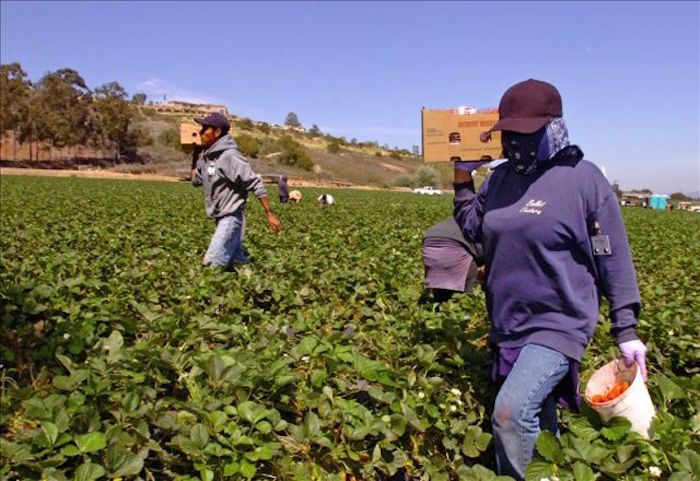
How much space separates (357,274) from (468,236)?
9.78 ft

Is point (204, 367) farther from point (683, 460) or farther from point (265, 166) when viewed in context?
point (265, 166)

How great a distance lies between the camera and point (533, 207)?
7.65 ft

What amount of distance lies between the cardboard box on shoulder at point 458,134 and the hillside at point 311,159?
176 ft

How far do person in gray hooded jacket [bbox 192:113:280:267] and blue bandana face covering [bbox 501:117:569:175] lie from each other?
3.27 meters

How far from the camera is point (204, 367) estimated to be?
2.69 metres

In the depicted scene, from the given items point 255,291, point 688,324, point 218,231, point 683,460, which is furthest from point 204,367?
point 688,324

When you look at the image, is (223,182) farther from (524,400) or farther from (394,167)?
(394,167)

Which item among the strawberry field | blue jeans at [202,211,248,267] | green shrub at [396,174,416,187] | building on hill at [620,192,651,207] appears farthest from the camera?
green shrub at [396,174,416,187]

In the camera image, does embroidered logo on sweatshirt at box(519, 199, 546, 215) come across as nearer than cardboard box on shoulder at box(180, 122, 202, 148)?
Yes

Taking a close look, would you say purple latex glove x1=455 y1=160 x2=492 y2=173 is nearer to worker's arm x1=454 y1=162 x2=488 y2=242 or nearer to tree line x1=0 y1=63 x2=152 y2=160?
worker's arm x1=454 y1=162 x2=488 y2=242

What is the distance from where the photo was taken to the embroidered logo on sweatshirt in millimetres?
2311

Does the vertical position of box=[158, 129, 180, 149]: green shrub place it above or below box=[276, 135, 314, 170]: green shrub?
above

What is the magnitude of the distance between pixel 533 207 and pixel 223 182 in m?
3.67

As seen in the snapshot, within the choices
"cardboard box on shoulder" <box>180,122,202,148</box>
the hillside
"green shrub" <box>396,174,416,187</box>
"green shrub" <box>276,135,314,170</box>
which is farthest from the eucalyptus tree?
"cardboard box on shoulder" <box>180,122,202,148</box>
